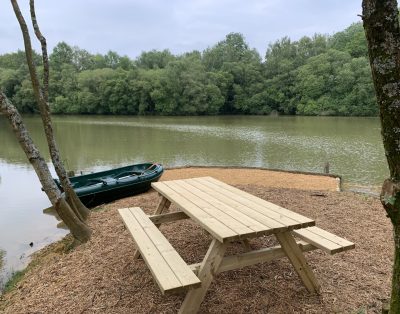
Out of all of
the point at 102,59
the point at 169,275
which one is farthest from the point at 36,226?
the point at 102,59

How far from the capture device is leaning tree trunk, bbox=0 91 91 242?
14.6 ft

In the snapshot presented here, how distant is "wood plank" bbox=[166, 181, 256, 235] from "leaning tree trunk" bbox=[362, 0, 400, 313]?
0.98 metres

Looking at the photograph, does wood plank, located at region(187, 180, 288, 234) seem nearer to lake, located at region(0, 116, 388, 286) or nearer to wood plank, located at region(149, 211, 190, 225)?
wood plank, located at region(149, 211, 190, 225)

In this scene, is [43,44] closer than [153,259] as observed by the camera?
No

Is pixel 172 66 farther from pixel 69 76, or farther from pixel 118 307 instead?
pixel 118 307

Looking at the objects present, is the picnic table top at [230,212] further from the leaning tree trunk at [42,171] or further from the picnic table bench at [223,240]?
the leaning tree trunk at [42,171]

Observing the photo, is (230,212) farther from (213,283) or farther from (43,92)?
(43,92)

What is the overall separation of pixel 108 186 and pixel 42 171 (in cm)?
299

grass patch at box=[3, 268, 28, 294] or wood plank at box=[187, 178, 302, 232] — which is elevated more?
wood plank at box=[187, 178, 302, 232]

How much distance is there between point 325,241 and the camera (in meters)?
2.82

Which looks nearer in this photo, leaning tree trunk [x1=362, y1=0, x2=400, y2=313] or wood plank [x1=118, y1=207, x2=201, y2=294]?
leaning tree trunk [x1=362, y1=0, x2=400, y2=313]

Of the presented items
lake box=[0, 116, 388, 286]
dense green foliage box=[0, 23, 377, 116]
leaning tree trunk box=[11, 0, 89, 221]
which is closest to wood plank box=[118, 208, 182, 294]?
leaning tree trunk box=[11, 0, 89, 221]

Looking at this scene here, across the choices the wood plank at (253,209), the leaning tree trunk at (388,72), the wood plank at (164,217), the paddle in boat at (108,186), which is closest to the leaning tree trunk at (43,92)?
the paddle in boat at (108,186)

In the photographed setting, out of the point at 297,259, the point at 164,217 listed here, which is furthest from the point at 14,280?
the point at 297,259
